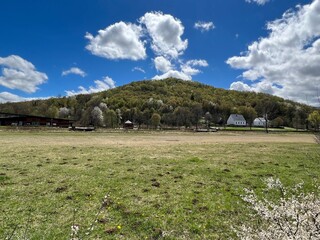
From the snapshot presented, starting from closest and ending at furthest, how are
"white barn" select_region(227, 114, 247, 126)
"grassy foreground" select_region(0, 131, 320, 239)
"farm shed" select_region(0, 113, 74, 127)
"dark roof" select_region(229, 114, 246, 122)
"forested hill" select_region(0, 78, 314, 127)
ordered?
"grassy foreground" select_region(0, 131, 320, 239) < "farm shed" select_region(0, 113, 74, 127) < "forested hill" select_region(0, 78, 314, 127) < "white barn" select_region(227, 114, 247, 126) < "dark roof" select_region(229, 114, 246, 122)

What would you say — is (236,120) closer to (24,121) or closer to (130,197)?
(24,121)

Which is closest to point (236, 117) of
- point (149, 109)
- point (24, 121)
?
point (149, 109)

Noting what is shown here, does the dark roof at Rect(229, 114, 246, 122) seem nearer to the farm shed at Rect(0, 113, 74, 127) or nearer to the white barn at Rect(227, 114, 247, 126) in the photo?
the white barn at Rect(227, 114, 247, 126)

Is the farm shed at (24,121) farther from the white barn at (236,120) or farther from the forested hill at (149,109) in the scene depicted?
the white barn at (236,120)

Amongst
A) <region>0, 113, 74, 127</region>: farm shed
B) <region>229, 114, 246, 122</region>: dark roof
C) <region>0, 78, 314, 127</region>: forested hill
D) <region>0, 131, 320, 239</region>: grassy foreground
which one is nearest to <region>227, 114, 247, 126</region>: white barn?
<region>229, 114, 246, 122</region>: dark roof

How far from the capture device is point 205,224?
6941 mm

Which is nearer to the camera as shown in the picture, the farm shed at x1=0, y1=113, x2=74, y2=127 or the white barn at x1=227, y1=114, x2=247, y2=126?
the farm shed at x1=0, y1=113, x2=74, y2=127

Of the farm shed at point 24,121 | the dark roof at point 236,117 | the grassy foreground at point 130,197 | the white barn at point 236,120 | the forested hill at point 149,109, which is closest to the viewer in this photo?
the grassy foreground at point 130,197

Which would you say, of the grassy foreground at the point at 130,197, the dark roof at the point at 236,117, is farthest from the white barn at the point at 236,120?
the grassy foreground at the point at 130,197

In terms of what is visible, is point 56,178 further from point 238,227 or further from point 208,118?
point 208,118

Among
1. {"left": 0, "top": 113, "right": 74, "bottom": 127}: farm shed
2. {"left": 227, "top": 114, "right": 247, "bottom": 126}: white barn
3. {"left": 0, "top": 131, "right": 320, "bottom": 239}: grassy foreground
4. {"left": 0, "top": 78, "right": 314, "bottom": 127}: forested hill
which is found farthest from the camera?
{"left": 227, "top": 114, "right": 247, "bottom": 126}: white barn

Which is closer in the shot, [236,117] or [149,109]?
[149,109]

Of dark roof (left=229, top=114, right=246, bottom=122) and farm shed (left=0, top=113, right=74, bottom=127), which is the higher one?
dark roof (left=229, top=114, right=246, bottom=122)

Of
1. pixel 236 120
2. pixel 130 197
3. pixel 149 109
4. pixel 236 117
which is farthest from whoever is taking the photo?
pixel 236 117
